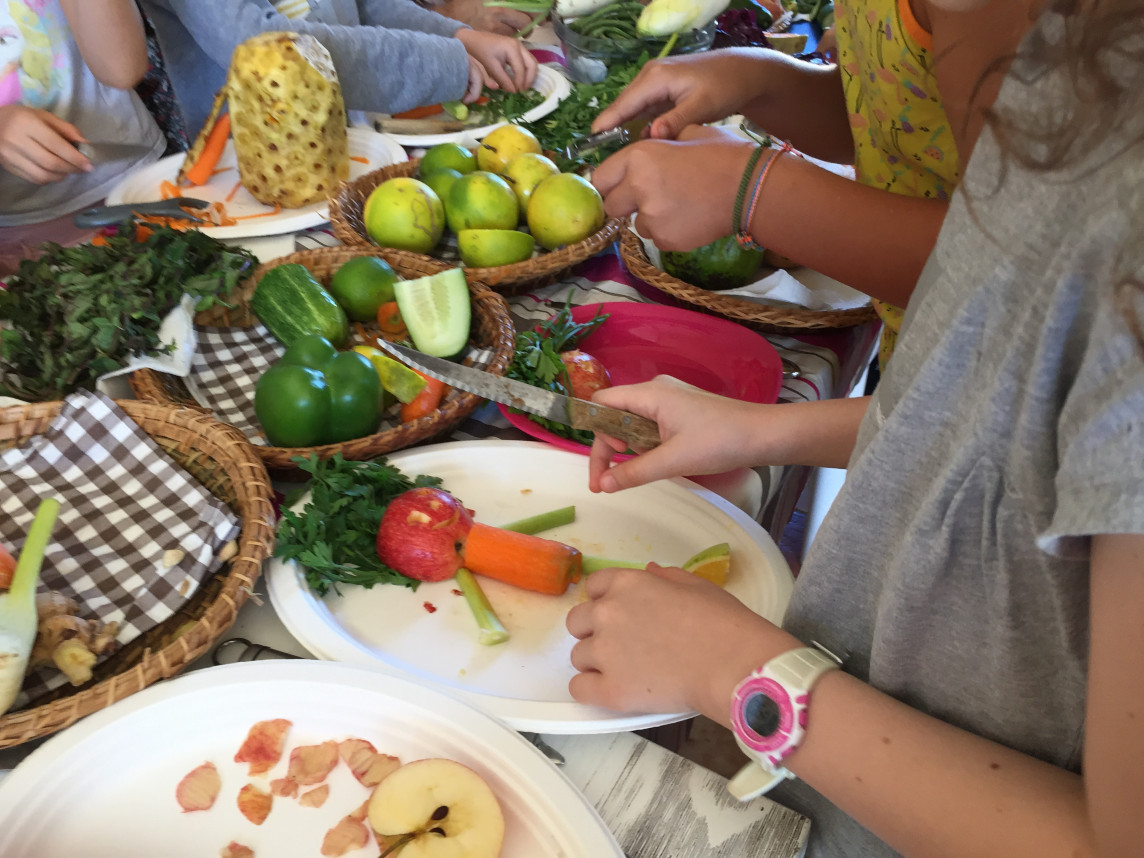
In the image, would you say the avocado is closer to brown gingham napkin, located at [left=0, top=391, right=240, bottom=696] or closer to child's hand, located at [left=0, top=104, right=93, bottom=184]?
brown gingham napkin, located at [left=0, top=391, right=240, bottom=696]

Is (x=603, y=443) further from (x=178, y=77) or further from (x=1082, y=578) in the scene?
(x=178, y=77)

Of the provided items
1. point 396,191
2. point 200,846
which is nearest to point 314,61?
point 396,191

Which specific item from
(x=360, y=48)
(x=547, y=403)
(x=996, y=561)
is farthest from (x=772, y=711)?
(x=360, y=48)

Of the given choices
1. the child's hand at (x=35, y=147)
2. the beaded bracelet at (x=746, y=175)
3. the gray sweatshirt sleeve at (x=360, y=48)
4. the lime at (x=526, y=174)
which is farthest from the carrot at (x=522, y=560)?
the gray sweatshirt sleeve at (x=360, y=48)

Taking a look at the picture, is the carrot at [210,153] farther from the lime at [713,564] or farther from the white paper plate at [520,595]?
the lime at [713,564]

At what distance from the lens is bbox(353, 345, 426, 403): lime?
977 millimetres

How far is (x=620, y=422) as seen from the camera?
80 cm

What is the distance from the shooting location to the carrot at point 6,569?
0.65 m

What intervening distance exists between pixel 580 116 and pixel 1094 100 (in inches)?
56.8

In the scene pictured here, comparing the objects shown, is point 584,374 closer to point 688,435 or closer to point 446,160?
point 688,435

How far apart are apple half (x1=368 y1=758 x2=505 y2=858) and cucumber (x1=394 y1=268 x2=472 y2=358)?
596 millimetres

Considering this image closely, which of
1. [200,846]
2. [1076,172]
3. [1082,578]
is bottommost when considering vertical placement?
[200,846]

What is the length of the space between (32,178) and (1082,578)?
65.6 inches

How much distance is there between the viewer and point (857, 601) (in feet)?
1.98
